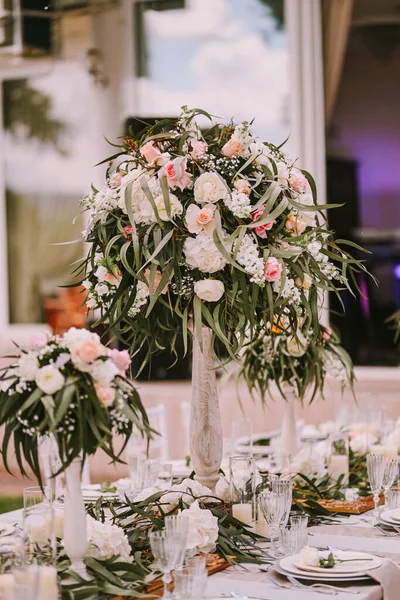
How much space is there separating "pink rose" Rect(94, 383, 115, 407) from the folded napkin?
764 mm

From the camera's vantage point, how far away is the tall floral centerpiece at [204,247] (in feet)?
9.45

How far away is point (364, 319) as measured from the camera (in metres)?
7.40

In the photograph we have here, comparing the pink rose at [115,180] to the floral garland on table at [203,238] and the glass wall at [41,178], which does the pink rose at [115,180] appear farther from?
the glass wall at [41,178]

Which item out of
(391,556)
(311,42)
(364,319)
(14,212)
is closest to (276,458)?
(391,556)

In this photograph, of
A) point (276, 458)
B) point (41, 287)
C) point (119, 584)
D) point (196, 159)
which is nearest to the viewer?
point (119, 584)

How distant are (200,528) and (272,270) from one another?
714mm

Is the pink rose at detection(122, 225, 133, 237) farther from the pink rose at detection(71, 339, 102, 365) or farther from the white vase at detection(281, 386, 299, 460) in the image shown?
the white vase at detection(281, 386, 299, 460)

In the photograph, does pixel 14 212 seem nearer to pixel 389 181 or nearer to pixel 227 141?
pixel 389 181

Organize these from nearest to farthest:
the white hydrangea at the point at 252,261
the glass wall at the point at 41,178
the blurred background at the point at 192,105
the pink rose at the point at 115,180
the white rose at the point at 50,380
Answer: the white rose at the point at 50,380 → the white hydrangea at the point at 252,261 → the pink rose at the point at 115,180 → the blurred background at the point at 192,105 → the glass wall at the point at 41,178

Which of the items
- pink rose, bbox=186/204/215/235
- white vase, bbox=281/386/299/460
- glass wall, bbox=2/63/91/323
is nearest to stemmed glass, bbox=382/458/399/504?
pink rose, bbox=186/204/215/235

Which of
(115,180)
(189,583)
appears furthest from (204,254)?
(189,583)

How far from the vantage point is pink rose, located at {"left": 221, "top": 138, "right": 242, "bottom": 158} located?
300cm

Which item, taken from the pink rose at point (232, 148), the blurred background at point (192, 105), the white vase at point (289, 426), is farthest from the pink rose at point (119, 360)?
the blurred background at point (192, 105)

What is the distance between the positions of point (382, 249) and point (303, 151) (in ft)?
2.88
